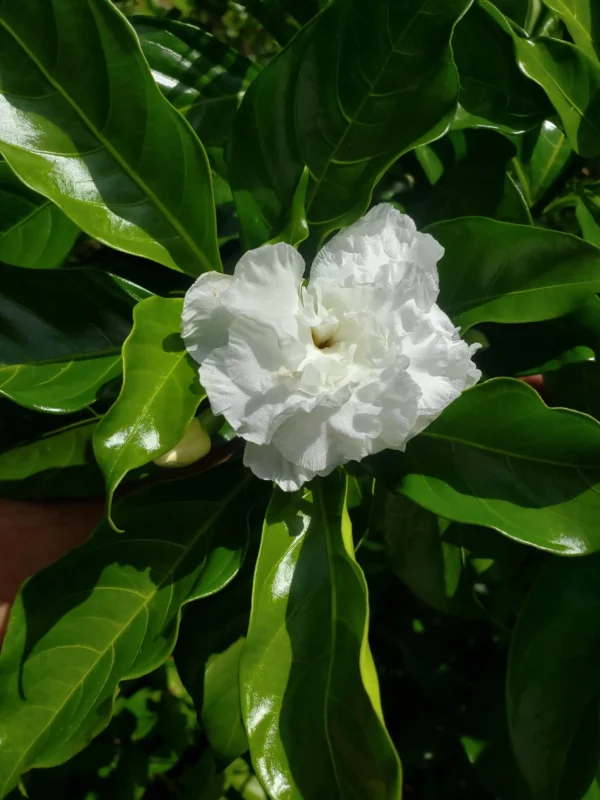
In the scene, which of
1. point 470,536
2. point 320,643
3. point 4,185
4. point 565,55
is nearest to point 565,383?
point 470,536

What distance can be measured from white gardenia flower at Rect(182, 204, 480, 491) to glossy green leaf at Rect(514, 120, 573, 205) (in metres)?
0.58

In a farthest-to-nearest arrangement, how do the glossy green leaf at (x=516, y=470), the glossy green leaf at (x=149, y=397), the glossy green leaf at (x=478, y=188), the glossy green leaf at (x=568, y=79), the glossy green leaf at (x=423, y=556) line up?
the glossy green leaf at (x=423, y=556) → the glossy green leaf at (x=478, y=188) → the glossy green leaf at (x=568, y=79) → the glossy green leaf at (x=516, y=470) → the glossy green leaf at (x=149, y=397)

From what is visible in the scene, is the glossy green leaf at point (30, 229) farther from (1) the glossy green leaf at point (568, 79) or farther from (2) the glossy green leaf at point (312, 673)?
(1) the glossy green leaf at point (568, 79)

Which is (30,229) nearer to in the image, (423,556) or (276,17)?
(276,17)

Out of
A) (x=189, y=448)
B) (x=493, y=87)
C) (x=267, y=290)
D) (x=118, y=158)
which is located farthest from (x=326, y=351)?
(x=493, y=87)

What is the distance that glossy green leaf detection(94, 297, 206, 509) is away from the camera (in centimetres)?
58

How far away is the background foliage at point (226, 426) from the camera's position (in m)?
0.67

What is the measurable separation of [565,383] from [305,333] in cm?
55

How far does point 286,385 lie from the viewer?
2.02ft

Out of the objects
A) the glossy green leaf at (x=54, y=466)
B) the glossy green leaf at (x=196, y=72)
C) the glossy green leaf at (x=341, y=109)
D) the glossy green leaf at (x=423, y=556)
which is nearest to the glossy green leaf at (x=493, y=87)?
the glossy green leaf at (x=341, y=109)

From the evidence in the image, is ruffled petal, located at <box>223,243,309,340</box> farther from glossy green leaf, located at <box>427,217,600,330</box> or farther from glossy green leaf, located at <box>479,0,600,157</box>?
glossy green leaf, located at <box>479,0,600,157</box>

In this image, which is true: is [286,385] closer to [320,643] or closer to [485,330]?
[320,643]

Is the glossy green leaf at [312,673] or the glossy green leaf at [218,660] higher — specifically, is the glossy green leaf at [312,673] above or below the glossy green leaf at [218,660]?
→ above

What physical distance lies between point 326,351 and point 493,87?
0.53m
